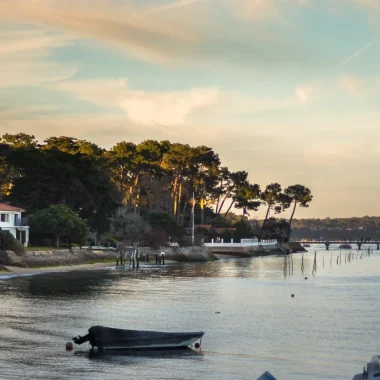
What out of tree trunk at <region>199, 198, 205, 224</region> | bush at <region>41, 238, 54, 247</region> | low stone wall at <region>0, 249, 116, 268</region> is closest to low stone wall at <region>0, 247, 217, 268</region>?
low stone wall at <region>0, 249, 116, 268</region>

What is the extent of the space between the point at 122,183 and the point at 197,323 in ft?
386

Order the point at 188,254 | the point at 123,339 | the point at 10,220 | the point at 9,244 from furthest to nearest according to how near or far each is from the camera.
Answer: the point at 188,254 < the point at 10,220 < the point at 9,244 < the point at 123,339

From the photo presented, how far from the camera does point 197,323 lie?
165ft

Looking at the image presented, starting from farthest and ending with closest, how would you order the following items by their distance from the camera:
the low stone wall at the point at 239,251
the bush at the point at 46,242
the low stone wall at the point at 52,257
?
the low stone wall at the point at 239,251 → the bush at the point at 46,242 → the low stone wall at the point at 52,257

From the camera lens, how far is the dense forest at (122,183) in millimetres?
120250

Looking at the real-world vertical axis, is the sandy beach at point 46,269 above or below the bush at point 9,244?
below

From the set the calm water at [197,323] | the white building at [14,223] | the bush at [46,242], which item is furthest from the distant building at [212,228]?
the calm water at [197,323]

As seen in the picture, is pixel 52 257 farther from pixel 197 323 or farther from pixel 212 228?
pixel 212 228

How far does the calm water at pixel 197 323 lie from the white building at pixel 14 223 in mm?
19994

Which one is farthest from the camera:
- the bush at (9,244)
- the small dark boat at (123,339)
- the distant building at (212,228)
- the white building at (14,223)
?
the distant building at (212,228)

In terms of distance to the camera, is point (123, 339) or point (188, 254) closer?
point (123, 339)

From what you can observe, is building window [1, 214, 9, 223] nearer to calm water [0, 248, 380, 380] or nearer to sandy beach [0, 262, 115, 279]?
sandy beach [0, 262, 115, 279]

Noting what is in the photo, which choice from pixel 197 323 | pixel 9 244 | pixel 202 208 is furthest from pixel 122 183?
pixel 197 323

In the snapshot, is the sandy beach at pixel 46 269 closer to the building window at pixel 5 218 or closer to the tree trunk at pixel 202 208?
the building window at pixel 5 218
